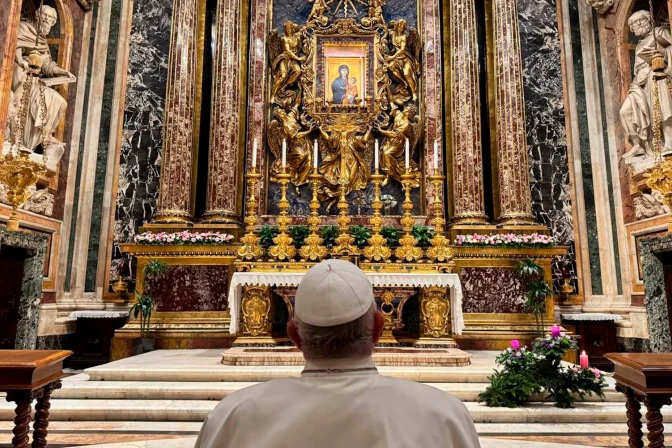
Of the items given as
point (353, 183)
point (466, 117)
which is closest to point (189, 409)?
point (353, 183)

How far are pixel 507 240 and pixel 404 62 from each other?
4.26 meters

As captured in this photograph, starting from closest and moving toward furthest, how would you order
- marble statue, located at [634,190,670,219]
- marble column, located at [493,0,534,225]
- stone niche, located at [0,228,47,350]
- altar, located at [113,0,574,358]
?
stone niche, located at [0,228,47,350] → altar, located at [113,0,574,358] → marble statue, located at [634,190,670,219] → marble column, located at [493,0,534,225]

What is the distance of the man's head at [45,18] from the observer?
9152mm

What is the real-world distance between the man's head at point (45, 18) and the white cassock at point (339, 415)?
1000 cm

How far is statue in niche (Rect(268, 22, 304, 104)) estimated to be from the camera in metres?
10.5

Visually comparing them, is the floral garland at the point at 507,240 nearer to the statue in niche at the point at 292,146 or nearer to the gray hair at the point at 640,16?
the statue in niche at the point at 292,146

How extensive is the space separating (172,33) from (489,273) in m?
7.52

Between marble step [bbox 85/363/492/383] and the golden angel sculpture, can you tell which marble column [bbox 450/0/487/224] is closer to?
the golden angel sculpture

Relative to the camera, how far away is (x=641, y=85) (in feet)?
30.2

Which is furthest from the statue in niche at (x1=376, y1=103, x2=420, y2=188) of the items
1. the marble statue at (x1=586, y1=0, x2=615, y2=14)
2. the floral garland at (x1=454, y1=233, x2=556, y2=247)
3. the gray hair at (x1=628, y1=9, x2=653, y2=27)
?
the gray hair at (x1=628, y1=9, x2=653, y2=27)

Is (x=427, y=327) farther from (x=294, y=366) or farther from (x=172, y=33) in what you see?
(x=172, y=33)

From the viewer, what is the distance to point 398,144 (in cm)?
1029

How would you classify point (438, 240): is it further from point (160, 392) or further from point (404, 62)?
point (404, 62)

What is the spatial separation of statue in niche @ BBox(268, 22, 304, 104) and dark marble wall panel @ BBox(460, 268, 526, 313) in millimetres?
5124
